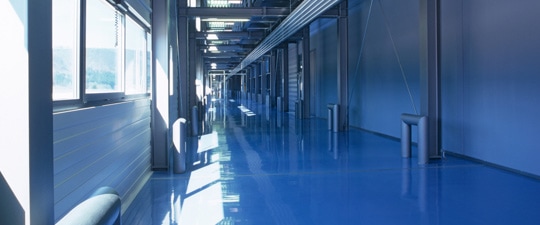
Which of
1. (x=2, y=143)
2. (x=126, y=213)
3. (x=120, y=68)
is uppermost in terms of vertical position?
(x=120, y=68)

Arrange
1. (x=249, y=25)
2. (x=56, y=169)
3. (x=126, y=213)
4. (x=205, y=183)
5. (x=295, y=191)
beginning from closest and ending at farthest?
(x=56, y=169) → (x=126, y=213) → (x=295, y=191) → (x=205, y=183) → (x=249, y=25)

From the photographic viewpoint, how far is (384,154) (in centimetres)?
641

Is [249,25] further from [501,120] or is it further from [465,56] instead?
[501,120]

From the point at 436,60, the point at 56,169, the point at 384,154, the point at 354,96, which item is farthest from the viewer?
the point at 354,96

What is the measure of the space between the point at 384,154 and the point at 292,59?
1090cm

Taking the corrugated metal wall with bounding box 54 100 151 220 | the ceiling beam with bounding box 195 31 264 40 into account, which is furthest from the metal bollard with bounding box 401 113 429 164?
the ceiling beam with bounding box 195 31 264 40

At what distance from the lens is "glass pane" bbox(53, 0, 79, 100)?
2.52m

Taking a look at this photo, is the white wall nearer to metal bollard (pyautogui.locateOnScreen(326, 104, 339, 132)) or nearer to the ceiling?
the ceiling

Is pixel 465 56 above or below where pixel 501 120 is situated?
above

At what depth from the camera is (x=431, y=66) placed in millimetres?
5898

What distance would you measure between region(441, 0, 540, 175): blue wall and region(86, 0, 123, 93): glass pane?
420 centimetres

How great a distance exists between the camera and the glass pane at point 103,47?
326 cm

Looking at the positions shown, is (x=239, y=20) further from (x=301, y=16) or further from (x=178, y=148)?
(x=178, y=148)

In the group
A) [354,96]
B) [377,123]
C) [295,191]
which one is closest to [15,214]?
[295,191]
